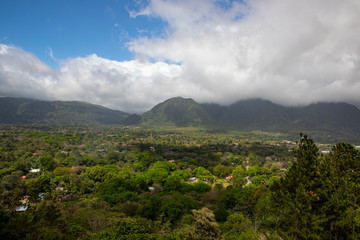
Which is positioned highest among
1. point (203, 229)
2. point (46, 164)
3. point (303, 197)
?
point (303, 197)

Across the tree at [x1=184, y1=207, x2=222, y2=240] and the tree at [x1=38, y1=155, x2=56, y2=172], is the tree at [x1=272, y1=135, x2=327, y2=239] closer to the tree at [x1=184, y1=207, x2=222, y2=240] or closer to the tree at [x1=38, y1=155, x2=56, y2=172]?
the tree at [x1=184, y1=207, x2=222, y2=240]

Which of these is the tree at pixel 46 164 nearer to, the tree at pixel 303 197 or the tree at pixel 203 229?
the tree at pixel 203 229

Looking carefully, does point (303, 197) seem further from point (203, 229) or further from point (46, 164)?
point (46, 164)

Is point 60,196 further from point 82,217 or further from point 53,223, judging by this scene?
point 53,223

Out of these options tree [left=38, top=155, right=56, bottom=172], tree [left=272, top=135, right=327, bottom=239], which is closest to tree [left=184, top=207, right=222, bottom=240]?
tree [left=272, top=135, right=327, bottom=239]

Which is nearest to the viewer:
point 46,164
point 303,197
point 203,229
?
point 203,229

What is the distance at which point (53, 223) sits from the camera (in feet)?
37.2

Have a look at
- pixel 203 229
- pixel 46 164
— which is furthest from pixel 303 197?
pixel 46 164

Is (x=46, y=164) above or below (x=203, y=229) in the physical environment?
below

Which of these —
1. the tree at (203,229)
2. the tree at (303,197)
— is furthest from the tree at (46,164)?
the tree at (303,197)

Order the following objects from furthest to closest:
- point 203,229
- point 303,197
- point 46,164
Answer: point 46,164 → point 303,197 → point 203,229

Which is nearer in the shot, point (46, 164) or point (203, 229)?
point (203, 229)

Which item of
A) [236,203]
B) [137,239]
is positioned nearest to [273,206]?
[137,239]

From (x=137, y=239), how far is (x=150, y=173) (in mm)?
27030
